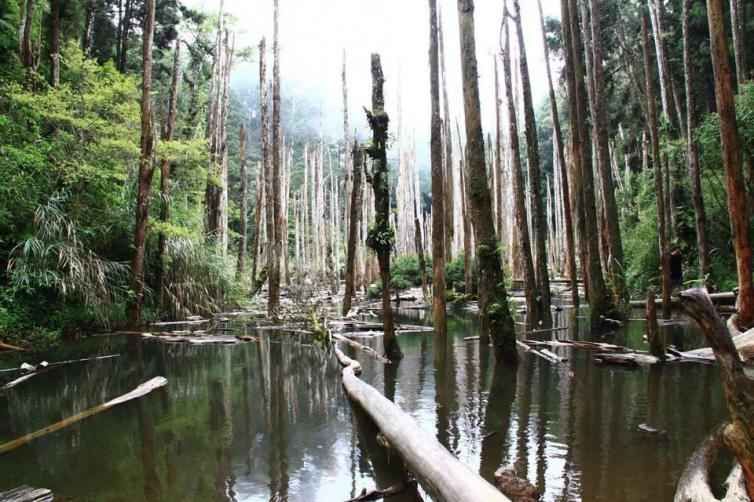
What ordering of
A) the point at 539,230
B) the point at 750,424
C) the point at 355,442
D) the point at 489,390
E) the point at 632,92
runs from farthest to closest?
the point at 632,92, the point at 539,230, the point at 489,390, the point at 355,442, the point at 750,424

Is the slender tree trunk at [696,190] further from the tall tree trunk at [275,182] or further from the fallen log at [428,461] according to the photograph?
the tall tree trunk at [275,182]

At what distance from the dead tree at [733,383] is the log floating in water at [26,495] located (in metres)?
3.78

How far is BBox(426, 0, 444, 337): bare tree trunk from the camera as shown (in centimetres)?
991

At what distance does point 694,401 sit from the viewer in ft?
16.3

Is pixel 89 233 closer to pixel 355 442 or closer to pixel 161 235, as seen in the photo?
pixel 161 235

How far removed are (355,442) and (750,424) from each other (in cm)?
289

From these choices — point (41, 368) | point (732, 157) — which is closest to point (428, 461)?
point (732, 157)

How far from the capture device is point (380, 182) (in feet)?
23.8

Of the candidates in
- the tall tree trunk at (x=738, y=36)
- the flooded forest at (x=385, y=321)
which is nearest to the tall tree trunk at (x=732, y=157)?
the flooded forest at (x=385, y=321)

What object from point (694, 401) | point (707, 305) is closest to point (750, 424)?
point (707, 305)

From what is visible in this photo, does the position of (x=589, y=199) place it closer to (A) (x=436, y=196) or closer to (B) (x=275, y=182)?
(A) (x=436, y=196)

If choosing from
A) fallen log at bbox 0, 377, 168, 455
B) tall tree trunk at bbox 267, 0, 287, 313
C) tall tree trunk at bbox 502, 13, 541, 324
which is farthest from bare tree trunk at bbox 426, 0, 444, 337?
tall tree trunk at bbox 267, 0, 287, 313

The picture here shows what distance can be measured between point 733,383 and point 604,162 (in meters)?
9.26

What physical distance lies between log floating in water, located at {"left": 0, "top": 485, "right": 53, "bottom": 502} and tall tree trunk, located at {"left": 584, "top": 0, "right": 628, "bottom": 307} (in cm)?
1049
